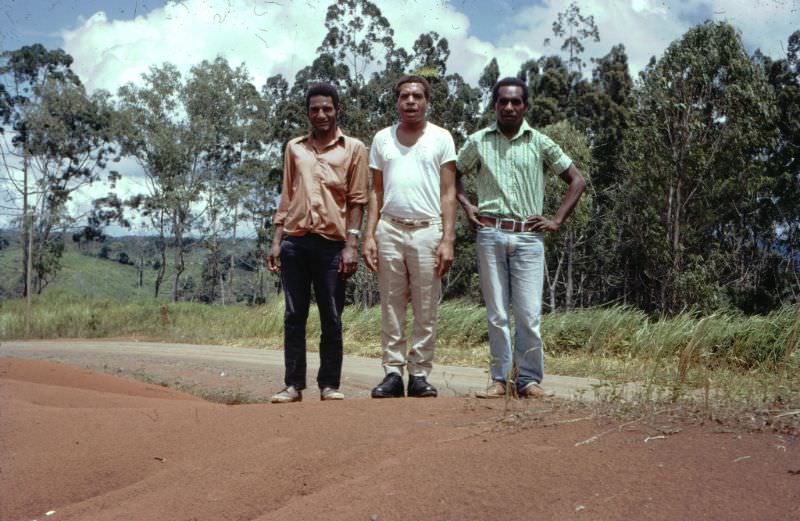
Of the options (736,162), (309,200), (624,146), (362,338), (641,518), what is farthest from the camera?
(624,146)

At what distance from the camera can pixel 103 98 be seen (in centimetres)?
3862

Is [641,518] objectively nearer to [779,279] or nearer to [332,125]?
[332,125]

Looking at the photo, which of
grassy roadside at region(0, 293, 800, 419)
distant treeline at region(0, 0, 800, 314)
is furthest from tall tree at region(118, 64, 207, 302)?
grassy roadside at region(0, 293, 800, 419)

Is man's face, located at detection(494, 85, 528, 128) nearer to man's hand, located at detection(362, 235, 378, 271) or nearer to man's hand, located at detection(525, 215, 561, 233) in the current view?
man's hand, located at detection(525, 215, 561, 233)

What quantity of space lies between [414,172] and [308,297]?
3.79 feet

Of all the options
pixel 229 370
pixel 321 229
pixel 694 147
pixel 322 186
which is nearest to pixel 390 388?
pixel 321 229

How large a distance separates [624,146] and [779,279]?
305 inches

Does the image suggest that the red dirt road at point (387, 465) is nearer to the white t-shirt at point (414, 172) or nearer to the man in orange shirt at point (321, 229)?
the man in orange shirt at point (321, 229)

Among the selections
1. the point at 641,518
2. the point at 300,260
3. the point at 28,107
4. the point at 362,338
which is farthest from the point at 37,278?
the point at 641,518

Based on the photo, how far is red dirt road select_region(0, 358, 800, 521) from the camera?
114 inches

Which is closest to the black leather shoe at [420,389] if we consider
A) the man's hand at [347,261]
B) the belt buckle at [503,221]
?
the man's hand at [347,261]

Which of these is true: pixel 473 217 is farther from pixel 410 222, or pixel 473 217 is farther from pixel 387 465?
pixel 387 465

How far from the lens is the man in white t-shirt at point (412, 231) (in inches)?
212

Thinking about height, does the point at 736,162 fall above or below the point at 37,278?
above
